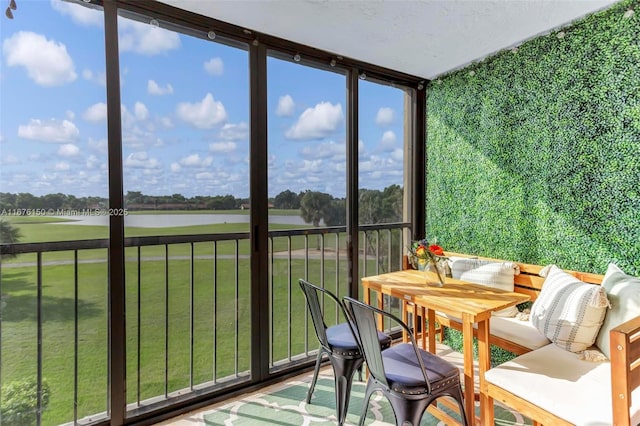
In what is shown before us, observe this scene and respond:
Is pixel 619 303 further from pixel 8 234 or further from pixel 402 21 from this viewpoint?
pixel 8 234

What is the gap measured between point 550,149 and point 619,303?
1117 mm

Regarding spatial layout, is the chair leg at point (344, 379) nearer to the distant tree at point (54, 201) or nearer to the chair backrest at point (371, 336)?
the chair backrest at point (371, 336)

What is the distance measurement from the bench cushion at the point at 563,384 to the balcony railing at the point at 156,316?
1.51m

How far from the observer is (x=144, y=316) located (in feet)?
7.32

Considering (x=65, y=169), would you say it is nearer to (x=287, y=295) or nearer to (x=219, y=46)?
(x=219, y=46)

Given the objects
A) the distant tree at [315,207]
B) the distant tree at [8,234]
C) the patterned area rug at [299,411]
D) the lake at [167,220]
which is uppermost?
the distant tree at [315,207]

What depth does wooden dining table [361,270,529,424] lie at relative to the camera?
6.04ft

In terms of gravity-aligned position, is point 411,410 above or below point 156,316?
below

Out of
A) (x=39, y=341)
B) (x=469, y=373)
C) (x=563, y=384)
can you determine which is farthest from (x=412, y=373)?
(x=39, y=341)

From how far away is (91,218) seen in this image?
2000 mm

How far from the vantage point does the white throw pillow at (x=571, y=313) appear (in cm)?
186

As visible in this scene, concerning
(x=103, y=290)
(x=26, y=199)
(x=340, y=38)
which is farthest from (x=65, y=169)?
(x=340, y=38)

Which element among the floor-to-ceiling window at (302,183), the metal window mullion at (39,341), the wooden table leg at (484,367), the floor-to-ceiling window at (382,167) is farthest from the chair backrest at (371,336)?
the metal window mullion at (39,341)

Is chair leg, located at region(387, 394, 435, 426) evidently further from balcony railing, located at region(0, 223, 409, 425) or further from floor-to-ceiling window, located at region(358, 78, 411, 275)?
floor-to-ceiling window, located at region(358, 78, 411, 275)
